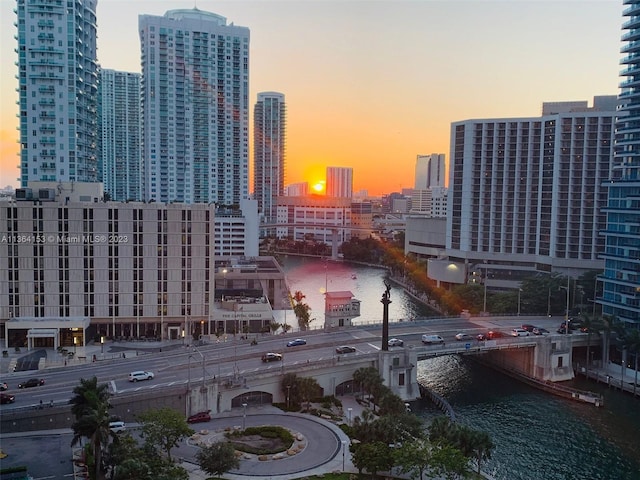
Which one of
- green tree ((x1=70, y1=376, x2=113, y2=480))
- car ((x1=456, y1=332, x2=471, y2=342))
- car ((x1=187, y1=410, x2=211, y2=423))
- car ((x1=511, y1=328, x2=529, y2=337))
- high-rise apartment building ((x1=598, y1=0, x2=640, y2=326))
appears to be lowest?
car ((x1=187, y1=410, x2=211, y2=423))

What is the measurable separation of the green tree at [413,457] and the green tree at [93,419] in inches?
558

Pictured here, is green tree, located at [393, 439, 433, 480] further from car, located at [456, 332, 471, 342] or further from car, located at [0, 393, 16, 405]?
car, located at [456, 332, 471, 342]

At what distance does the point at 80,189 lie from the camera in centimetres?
6291

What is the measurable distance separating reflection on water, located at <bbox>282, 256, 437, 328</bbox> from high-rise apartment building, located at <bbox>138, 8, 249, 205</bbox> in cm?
2533

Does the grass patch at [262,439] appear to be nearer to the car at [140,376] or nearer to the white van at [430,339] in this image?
the car at [140,376]

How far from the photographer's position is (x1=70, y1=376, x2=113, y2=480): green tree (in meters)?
28.5

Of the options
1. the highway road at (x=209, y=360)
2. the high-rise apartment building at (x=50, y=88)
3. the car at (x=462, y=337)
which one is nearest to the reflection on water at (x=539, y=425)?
the car at (x=462, y=337)

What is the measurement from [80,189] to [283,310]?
29.5 meters

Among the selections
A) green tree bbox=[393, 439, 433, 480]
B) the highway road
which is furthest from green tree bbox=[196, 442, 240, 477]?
the highway road

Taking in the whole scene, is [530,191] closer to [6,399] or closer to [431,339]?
[431,339]

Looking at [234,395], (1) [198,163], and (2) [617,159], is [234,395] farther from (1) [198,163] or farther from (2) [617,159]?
(1) [198,163]

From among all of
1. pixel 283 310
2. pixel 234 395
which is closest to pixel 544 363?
pixel 234 395

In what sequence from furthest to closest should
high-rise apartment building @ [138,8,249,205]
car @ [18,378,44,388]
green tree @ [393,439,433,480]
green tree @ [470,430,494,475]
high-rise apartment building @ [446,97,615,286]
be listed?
1. high-rise apartment building @ [138,8,249,205]
2. high-rise apartment building @ [446,97,615,286]
3. car @ [18,378,44,388]
4. green tree @ [470,430,494,475]
5. green tree @ [393,439,433,480]

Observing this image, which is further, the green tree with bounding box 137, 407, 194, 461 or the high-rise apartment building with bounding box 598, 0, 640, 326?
the high-rise apartment building with bounding box 598, 0, 640, 326
